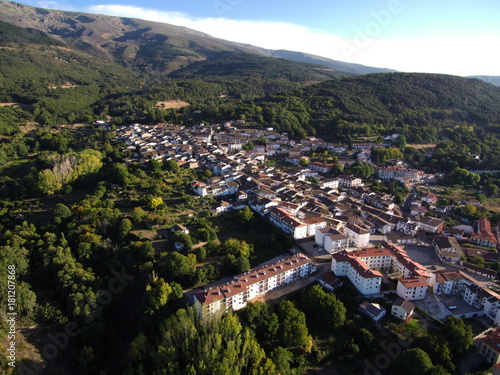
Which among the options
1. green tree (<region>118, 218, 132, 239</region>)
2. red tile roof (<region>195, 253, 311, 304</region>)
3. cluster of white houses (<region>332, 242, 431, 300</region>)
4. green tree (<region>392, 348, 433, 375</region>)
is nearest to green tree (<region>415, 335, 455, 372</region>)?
green tree (<region>392, 348, 433, 375</region>)

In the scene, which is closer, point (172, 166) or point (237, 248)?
point (237, 248)

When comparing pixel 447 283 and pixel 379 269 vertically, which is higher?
pixel 447 283

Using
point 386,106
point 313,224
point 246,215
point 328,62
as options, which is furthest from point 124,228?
point 328,62

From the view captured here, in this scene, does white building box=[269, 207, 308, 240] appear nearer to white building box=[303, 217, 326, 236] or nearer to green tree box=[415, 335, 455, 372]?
white building box=[303, 217, 326, 236]

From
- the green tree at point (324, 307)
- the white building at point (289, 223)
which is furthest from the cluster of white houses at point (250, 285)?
the white building at point (289, 223)

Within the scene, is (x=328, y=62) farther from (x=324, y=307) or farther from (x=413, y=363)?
(x=413, y=363)

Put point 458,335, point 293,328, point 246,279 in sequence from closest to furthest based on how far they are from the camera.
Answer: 1. point 458,335
2. point 293,328
3. point 246,279
